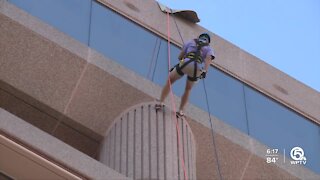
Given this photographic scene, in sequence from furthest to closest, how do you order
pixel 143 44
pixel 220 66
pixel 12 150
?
pixel 220 66 < pixel 143 44 < pixel 12 150

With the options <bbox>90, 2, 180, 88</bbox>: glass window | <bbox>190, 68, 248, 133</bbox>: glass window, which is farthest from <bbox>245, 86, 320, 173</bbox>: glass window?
<bbox>90, 2, 180, 88</bbox>: glass window

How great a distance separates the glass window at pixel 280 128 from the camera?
16.3 meters

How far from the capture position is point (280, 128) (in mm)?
16734

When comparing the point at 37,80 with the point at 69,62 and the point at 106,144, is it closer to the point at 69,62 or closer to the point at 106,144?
the point at 69,62

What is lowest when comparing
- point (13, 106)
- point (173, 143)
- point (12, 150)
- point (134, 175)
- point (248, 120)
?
point (12, 150)

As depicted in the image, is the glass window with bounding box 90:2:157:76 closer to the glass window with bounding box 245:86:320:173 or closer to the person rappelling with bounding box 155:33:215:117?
the person rappelling with bounding box 155:33:215:117

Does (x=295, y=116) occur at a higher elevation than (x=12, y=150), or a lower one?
higher

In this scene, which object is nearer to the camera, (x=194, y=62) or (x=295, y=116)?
(x=194, y=62)

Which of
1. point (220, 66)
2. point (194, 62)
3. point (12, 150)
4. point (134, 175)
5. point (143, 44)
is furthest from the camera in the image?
point (220, 66)

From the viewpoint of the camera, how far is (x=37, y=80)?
553 inches

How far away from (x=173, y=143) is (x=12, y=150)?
363 cm

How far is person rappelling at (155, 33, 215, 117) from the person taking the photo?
44.9 feet

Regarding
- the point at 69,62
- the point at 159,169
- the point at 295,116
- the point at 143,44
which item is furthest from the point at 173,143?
the point at 295,116

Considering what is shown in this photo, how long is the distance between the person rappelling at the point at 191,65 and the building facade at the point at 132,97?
1.00 feet
